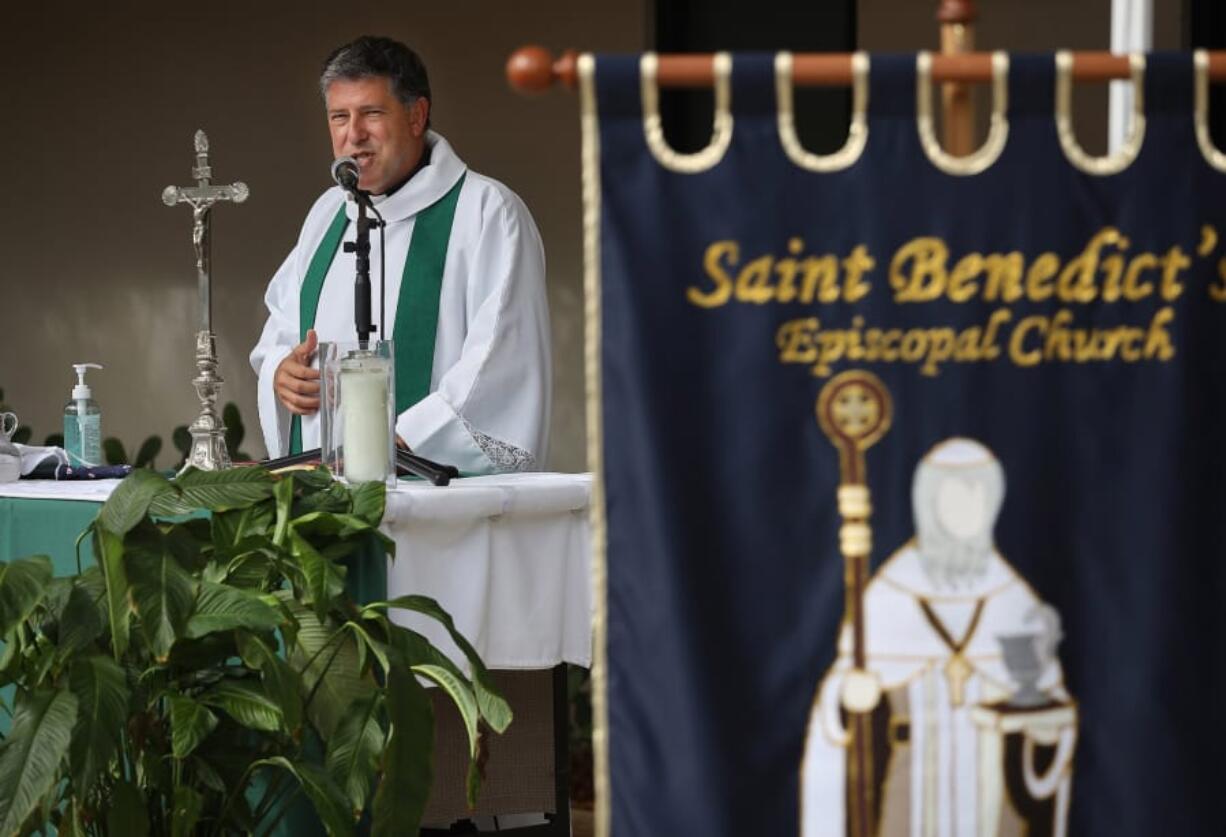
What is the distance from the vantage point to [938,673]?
72.0 inches

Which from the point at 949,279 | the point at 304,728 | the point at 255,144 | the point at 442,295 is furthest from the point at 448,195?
the point at 255,144

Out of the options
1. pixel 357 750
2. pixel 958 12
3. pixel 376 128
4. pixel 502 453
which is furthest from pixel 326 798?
pixel 376 128

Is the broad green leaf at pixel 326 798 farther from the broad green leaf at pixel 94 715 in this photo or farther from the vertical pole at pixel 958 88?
the vertical pole at pixel 958 88

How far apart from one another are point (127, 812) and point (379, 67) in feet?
5.16

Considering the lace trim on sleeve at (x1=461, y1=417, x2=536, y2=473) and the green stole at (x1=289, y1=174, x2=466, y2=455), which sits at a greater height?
the green stole at (x1=289, y1=174, x2=466, y2=455)

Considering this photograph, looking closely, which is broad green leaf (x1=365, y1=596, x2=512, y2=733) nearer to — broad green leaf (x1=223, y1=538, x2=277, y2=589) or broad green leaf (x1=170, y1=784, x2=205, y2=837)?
broad green leaf (x1=223, y1=538, x2=277, y2=589)

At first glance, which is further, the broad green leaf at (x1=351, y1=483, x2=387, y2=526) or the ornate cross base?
the ornate cross base

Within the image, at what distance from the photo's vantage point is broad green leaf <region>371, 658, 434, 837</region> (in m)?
2.56

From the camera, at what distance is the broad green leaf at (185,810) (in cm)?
265

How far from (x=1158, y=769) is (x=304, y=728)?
1.34m

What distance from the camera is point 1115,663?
184 centimetres

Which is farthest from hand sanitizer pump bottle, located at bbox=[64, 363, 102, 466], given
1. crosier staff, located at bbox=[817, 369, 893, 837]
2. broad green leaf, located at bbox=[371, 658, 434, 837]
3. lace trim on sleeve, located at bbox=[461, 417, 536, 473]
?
crosier staff, located at bbox=[817, 369, 893, 837]

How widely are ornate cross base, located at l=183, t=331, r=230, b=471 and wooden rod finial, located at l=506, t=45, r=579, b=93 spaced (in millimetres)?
1583

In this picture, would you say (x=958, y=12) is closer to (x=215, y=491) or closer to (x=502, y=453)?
(x=215, y=491)
